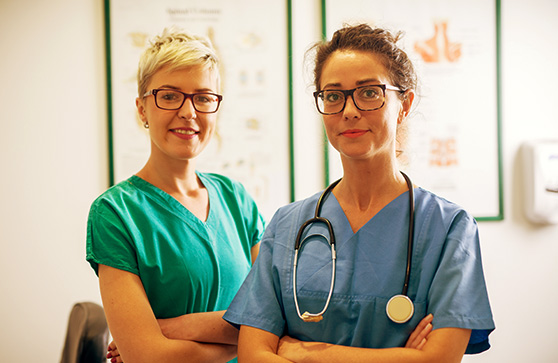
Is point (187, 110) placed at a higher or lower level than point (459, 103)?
lower

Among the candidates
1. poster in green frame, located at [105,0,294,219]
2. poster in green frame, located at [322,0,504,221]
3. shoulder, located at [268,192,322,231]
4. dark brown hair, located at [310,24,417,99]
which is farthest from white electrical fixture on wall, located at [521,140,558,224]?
shoulder, located at [268,192,322,231]

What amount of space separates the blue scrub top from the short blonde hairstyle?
1.73 ft

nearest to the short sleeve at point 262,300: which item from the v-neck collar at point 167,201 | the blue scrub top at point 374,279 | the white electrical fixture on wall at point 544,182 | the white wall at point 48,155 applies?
the blue scrub top at point 374,279

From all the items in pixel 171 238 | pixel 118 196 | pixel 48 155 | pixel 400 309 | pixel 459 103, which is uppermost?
pixel 459 103

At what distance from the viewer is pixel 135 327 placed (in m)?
1.22

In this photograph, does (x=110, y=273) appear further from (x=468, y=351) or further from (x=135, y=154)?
(x=135, y=154)

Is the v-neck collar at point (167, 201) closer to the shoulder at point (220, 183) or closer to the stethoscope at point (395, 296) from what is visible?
the shoulder at point (220, 183)

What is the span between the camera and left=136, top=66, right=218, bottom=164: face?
1373 millimetres

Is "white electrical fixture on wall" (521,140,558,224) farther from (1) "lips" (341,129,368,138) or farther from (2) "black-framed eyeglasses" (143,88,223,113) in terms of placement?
(2) "black-framed eyeglasses" (143,88,223,113)

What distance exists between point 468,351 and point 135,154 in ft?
5.13

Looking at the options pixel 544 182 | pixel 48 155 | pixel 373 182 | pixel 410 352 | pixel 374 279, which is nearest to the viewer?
pixel 410 352

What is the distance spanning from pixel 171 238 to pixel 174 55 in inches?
19.6

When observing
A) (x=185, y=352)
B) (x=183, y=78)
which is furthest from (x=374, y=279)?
(x=183, y=78)

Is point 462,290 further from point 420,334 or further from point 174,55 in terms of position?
point 174,55
